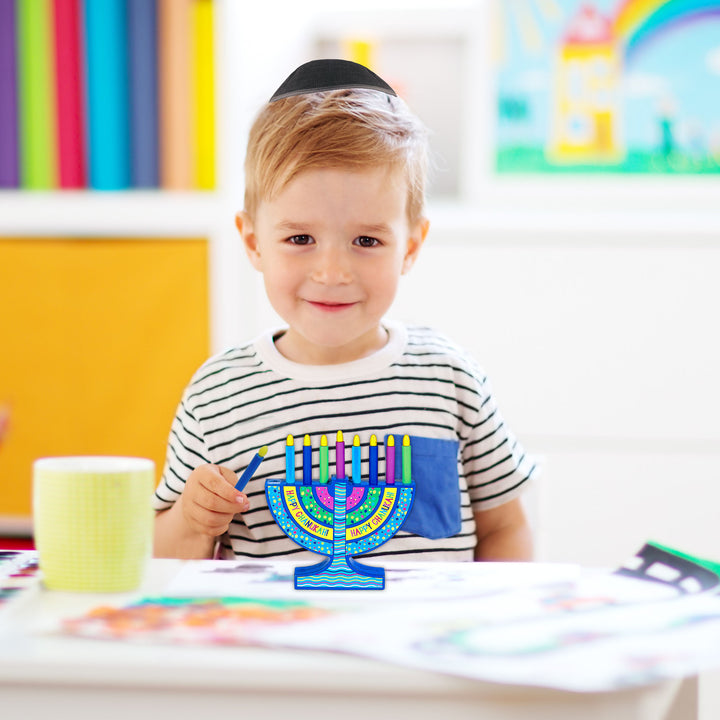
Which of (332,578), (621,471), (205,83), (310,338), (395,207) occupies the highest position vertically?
(205,83)

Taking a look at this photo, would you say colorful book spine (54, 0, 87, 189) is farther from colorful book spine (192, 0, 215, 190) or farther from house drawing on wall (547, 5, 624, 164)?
house drawing on wall (547, 5, 624, 164)

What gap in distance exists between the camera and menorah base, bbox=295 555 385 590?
721mm

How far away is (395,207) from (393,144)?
0.20 feet

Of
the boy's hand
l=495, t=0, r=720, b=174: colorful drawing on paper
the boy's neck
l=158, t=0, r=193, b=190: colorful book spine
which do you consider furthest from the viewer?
l=495, t=0, r=720, b=174: colorful drawing on paper

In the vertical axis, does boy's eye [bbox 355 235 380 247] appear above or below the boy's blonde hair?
below

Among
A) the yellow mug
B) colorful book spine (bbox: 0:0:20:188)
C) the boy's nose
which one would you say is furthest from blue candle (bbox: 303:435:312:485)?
colorful book spine (bbox: 0:0:20:188)

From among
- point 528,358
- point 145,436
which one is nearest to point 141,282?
point 145,436

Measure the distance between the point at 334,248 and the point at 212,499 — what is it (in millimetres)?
249

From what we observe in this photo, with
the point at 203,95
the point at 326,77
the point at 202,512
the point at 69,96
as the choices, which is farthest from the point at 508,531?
the point at 69,96

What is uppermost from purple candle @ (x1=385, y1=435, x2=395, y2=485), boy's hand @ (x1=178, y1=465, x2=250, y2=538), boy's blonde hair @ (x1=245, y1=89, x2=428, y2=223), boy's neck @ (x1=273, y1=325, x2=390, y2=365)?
boy's blonde hair @ (x1=245, y1=89, x2=428, y2=223)

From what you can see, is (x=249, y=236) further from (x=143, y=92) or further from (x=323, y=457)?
(x=143, y=92)

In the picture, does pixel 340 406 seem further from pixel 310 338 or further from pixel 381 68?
pixel 381 68

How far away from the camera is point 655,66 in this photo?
2.09 m

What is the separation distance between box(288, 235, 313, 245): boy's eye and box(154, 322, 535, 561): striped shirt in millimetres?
144
